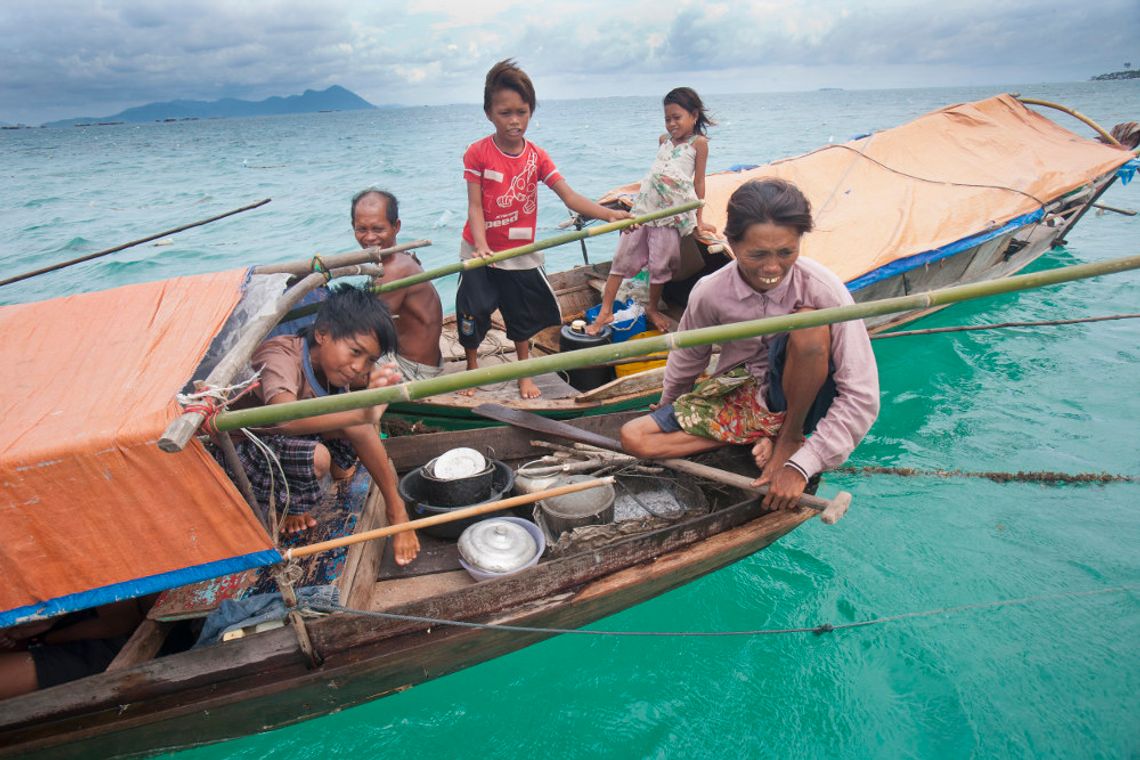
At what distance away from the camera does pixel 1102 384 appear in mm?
6488

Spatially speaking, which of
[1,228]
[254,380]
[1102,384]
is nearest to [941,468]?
[1102,384]

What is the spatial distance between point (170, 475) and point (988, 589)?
456cm

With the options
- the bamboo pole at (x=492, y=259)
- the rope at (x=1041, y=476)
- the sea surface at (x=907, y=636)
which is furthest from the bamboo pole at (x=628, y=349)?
the rope at (x=1041, y=476)

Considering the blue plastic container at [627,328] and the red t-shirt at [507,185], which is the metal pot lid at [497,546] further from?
the blue plastic container at [627,328]

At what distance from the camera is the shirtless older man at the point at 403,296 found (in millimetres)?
4191

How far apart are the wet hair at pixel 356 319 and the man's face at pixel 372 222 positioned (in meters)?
1.37

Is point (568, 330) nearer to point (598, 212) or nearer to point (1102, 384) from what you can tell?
point (598, 212)

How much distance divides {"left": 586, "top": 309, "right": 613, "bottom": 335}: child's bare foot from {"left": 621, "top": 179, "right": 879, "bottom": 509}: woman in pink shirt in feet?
6.55

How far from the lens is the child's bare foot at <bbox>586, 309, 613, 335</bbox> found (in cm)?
542

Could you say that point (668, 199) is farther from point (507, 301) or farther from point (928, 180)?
point (928, 180)

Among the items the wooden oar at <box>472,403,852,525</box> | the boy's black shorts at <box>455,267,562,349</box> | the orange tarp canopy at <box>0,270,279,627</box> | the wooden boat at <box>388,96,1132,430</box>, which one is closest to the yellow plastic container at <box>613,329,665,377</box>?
the wooden boat at <box>388,96,1132,430</box>

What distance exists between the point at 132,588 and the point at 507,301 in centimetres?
310

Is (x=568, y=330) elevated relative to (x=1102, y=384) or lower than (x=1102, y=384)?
elevated

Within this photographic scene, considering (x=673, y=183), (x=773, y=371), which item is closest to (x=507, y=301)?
(x=673, y=183)
